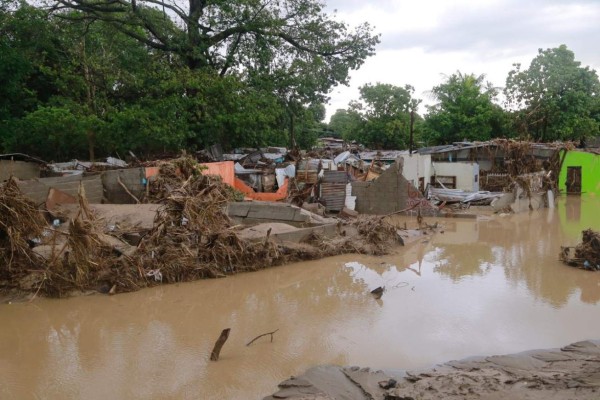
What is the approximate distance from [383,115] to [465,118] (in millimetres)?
8357

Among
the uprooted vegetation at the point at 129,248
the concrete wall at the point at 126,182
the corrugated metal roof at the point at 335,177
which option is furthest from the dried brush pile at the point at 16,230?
the corrugated metal roof at the point at 335,177

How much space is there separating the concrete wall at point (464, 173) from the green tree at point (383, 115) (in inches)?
497

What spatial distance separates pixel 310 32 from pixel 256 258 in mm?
12374

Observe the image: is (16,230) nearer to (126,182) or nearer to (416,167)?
(126,182)

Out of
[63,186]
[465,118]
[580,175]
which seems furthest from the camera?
[465,118]

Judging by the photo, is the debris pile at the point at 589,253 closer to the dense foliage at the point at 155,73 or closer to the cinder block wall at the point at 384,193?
the cinder block wall at the point at 384,193

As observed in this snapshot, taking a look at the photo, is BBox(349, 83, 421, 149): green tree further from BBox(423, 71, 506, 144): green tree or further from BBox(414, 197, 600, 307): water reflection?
BBox(414, 197, 600, 307): water reflection

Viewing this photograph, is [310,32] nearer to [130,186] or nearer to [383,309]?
[130,186]

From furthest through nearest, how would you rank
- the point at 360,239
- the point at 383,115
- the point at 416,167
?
the point at 383,115 → the point at 416,167 → the point at 360,239

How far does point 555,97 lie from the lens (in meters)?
30.6

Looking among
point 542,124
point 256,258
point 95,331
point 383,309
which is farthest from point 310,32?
point 542,124

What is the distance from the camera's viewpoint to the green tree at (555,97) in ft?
98.7

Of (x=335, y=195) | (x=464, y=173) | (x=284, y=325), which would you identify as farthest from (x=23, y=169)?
(x=464, y=173)

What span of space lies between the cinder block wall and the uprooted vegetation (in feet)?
26.3
